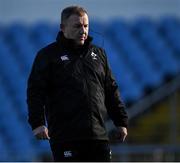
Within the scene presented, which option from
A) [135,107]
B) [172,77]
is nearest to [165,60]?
[172,77]

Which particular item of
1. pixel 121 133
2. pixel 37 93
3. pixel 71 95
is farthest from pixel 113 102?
pixel 37 93

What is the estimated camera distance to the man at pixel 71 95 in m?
4.07

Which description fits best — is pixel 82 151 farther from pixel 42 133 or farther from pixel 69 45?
pixel 69 45

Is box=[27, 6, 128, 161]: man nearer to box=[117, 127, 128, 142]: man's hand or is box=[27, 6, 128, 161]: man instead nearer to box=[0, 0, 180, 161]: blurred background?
box=[117, 127, 128, 142]: man's hand

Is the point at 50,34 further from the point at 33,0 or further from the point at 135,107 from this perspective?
the point at 135,107

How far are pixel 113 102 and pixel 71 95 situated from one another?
1.10 feet

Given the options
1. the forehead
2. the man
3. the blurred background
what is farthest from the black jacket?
the blurred background

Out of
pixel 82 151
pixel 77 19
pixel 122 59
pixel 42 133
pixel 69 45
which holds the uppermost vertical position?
pixel 77 19

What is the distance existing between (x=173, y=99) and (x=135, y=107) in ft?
1.96

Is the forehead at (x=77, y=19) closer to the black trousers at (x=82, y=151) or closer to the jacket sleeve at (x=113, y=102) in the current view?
the jacket sleeve at (x=113, y=102)

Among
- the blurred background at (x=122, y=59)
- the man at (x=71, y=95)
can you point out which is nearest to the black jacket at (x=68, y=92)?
the man at (x=71, y=95)

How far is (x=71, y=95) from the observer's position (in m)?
4.09

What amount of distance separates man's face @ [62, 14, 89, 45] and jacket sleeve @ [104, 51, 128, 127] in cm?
26

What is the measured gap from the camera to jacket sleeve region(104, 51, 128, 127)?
430 cm
